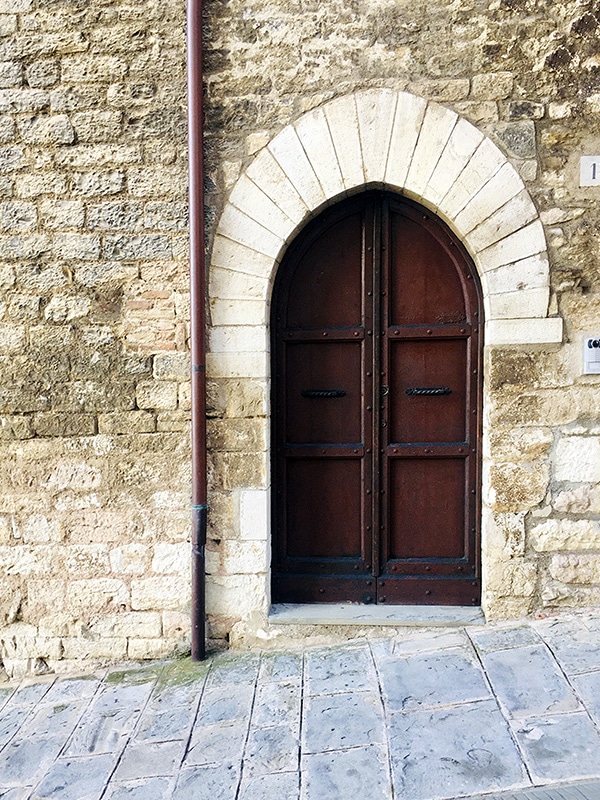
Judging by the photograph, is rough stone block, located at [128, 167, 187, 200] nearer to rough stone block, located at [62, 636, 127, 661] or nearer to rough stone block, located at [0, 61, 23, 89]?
rough stone block, located at [0, 61, 23, 89]

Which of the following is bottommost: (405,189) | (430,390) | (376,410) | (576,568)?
(576,568)

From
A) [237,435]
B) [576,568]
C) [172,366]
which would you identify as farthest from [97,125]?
[576,568]

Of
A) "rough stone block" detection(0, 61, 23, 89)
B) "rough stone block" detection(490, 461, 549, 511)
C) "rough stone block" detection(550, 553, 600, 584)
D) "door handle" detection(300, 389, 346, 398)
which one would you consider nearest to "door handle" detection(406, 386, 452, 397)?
"door handle" detection(300, 389, 346, 398)

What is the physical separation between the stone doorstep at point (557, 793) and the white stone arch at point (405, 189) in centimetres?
184

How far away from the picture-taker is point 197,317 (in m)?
2.96

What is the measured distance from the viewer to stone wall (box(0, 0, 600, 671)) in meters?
2.90

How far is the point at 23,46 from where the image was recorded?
9.94ft

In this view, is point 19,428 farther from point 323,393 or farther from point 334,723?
point 334,723

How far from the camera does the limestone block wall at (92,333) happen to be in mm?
3004

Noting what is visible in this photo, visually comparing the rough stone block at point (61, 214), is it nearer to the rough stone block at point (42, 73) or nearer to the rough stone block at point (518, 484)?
the rough stone block at point (42, 73)

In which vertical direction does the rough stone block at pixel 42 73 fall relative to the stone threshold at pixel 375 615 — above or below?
above

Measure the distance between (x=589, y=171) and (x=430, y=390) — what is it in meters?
1.31

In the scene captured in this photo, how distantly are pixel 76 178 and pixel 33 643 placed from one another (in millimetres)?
2467

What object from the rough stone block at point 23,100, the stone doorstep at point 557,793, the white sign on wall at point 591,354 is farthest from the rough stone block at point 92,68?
the stone doorstep at point 557,793
